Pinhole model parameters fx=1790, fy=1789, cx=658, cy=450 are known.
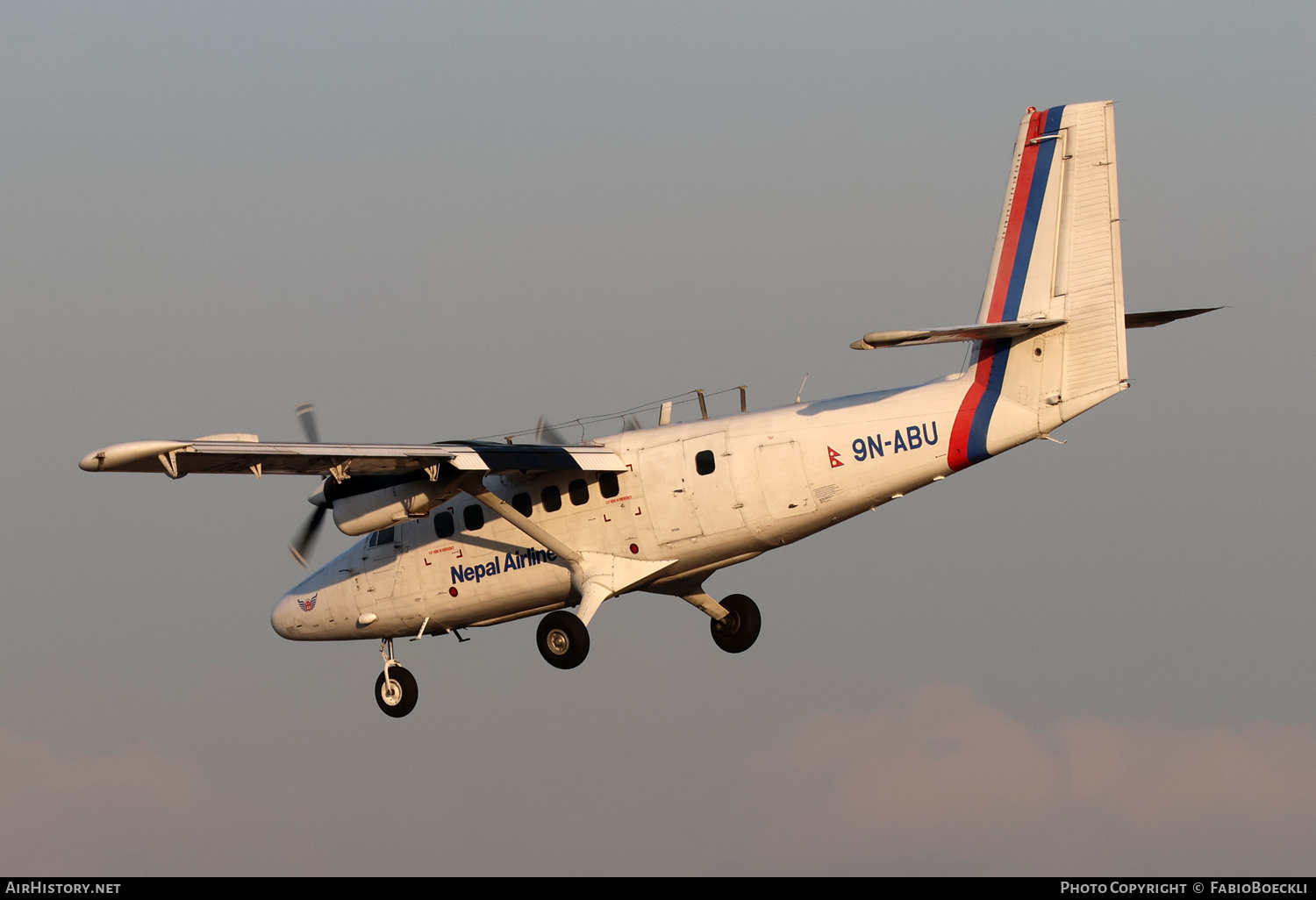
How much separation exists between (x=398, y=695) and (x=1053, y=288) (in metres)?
14.3

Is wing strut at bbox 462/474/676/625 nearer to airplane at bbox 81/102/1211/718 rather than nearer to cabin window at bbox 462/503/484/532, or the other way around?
airplane at bbox 81/102/1211/718

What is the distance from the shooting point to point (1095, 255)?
26.7 m

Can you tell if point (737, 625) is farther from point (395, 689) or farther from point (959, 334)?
point (959, 334)

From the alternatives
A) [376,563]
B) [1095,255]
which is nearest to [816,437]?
[1095,255]

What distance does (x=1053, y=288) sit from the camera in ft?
88.5

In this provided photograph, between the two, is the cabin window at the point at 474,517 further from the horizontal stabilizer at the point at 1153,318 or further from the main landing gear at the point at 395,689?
the horizontal stabilizer at the point at 1153,318

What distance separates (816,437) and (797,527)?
4.94 ft

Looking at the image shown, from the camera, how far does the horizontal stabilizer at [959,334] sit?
24.0 meters

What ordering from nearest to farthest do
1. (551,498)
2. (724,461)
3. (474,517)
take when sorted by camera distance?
(724,461) < (551,498) < (474,517)

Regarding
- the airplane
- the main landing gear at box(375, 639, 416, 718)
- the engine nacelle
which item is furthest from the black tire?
the engine nacelle

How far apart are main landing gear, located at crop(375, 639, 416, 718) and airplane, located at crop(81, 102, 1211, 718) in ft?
3.65

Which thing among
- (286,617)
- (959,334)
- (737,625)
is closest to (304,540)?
(286,617)
